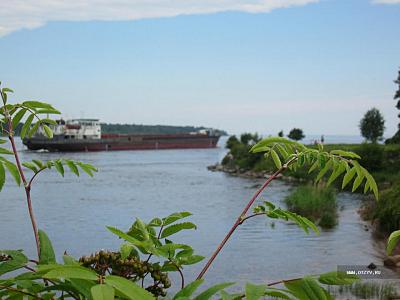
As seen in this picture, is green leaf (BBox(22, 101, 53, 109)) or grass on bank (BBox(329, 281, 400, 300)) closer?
green leaf (BBox(22, 101, 53, 109))

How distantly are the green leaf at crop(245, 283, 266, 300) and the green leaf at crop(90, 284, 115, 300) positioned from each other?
322 mm

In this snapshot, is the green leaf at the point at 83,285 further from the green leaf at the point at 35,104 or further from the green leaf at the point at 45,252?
the green leaf at the point at 35,104

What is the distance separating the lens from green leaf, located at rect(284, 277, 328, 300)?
139 cm

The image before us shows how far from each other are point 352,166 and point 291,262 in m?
12.7

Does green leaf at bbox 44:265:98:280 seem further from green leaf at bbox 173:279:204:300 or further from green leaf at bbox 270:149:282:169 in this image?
green leaf at bbox 270:149:282:169

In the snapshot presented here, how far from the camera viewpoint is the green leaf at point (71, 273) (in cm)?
114

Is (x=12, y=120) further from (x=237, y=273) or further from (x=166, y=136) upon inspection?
(x=166, y=136)

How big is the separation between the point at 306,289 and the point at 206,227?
61.1ft

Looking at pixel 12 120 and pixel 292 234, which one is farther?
pixel 292 234

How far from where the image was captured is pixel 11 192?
34625 millimetres

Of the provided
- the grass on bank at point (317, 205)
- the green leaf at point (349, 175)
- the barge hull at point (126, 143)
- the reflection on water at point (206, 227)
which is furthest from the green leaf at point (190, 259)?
the barge hull at point (126, 143)

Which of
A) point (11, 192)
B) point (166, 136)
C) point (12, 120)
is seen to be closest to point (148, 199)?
point (11, 192)

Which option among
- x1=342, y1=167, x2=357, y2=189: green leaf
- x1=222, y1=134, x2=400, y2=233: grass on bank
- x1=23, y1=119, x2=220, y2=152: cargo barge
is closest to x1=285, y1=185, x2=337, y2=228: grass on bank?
x1=222, y1=134, x2=400, y2=233: grass on bank

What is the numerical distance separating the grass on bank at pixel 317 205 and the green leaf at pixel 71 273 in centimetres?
1929
